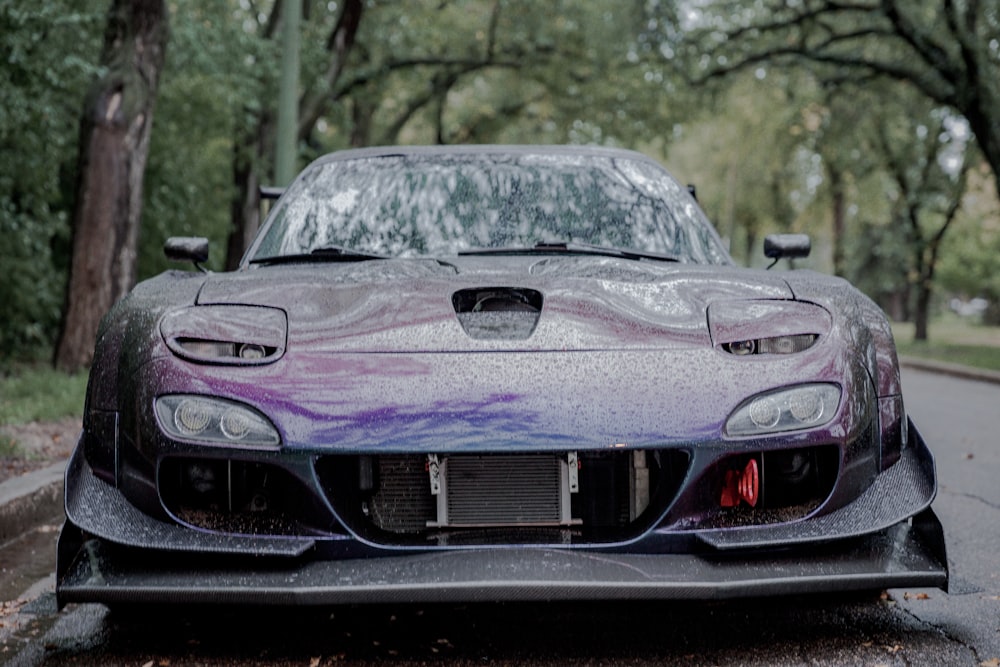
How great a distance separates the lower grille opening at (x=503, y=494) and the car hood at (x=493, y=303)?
278 mm

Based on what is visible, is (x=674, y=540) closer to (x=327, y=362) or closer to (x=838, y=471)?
(x=838, y=471)

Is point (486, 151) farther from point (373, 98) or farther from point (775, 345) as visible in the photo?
point (373, 98)

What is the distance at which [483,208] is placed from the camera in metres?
4.13

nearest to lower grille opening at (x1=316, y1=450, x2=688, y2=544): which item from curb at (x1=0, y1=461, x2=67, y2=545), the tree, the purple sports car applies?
the purple sports car

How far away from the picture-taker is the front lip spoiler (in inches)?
102

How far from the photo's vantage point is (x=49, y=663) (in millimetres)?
3088

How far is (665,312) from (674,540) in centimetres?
60

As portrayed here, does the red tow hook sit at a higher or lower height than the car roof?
lower

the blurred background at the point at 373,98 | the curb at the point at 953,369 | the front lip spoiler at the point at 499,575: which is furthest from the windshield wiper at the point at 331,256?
the curb at the point at 953,369

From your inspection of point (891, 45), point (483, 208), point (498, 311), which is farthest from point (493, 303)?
point (891, 45)

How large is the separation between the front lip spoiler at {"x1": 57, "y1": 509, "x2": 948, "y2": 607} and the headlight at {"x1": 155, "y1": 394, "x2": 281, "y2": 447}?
285mm

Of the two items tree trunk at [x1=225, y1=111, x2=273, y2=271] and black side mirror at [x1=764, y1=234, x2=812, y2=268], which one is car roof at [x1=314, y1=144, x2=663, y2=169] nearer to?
black side mirror at [x1=764, y1=234, x2=812, y2=268]

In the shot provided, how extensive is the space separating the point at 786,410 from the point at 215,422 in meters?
1.38

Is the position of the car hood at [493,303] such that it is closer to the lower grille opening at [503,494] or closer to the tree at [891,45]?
the lower grille opening at [503,494]
